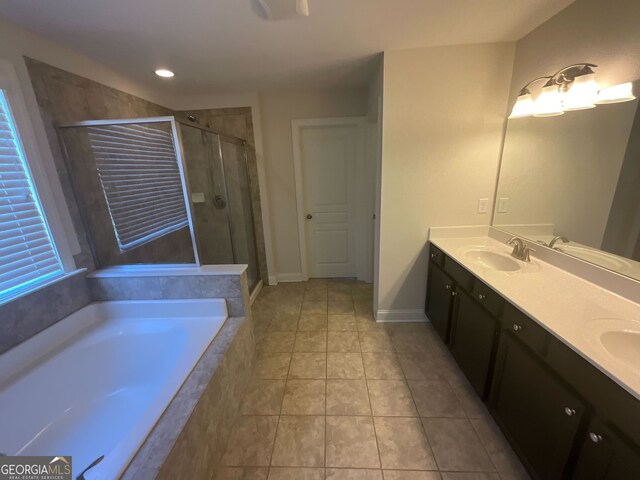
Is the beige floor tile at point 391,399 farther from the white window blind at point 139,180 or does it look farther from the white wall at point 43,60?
Answer: the white wall at point 43,60

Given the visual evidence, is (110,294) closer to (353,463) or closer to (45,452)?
(45,452)

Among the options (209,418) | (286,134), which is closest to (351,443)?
(209,418)

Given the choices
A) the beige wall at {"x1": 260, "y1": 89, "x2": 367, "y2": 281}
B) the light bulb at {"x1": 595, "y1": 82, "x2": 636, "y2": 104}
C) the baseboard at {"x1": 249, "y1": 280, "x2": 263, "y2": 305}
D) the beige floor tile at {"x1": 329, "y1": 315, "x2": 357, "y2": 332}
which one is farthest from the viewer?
the baseboard at {"x1": 249, "y1": 280, "x2": 263, "y2": 305}

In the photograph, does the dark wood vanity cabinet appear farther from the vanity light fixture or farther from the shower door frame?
the shower door frame

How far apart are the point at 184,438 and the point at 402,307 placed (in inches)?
77.5

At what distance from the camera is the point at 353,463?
131 cm

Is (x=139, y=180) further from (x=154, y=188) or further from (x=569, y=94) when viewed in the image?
(x=569, y=94)

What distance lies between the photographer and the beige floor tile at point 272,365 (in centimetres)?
190

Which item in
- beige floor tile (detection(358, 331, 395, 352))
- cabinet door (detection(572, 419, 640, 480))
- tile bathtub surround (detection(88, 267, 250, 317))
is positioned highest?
tile bathtub surround (detection(88, 267, 250, 317))

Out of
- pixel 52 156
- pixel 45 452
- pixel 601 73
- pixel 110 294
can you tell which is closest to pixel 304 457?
pixel 45 452

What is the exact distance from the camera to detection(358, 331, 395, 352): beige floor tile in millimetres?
2131

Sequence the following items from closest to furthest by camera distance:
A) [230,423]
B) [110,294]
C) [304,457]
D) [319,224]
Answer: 1. [304,457]
2. [230,423]
3. [110,294]
4. [319,224]

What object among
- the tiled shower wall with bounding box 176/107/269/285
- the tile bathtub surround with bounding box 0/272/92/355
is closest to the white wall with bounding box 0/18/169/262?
the tile bathtub surround with bounding box 0/272/92/355

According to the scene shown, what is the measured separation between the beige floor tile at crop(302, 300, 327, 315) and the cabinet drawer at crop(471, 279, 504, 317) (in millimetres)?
1509
